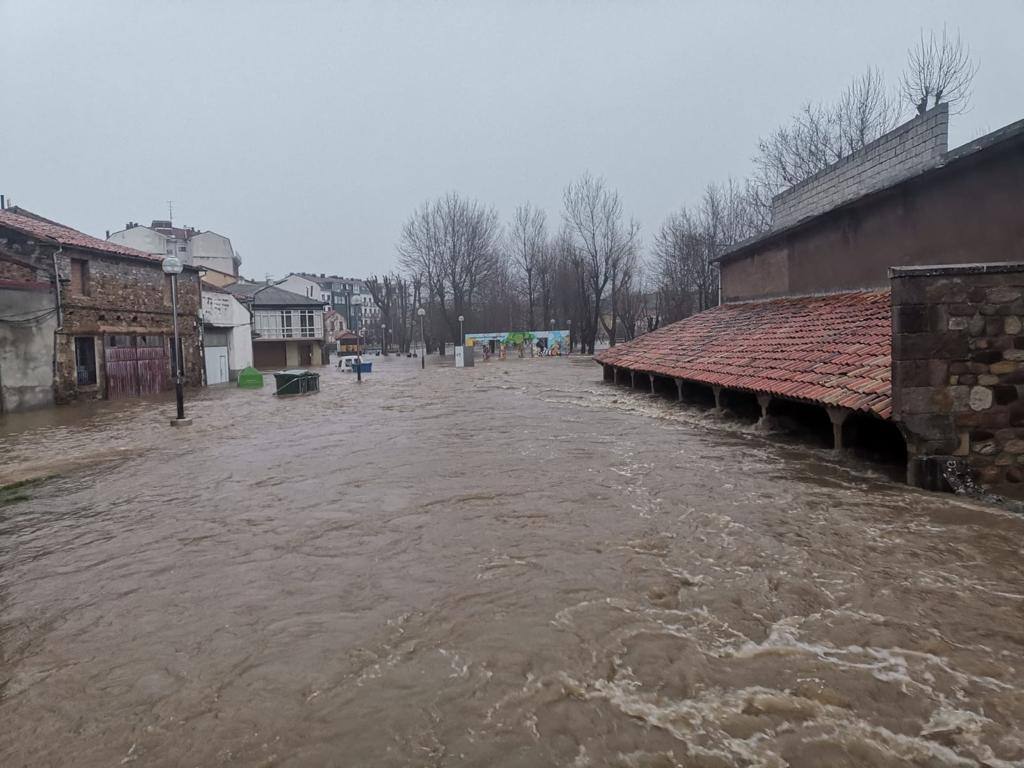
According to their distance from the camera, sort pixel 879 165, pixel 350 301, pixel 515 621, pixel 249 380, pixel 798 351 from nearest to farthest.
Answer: pixel 515 621 → pixel 798 351 → pixel 879 165 → pixel 249 380 → pixel 350 301

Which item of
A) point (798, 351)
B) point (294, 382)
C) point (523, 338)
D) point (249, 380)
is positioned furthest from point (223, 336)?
point (798, 351)

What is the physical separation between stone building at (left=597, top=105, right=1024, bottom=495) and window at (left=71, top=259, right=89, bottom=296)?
18.8m

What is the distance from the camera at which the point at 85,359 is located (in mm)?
21672

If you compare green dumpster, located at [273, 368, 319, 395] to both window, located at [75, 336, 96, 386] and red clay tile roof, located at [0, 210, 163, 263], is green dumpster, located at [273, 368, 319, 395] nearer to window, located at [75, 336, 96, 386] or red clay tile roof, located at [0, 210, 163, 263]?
window, located at [75, 336, 96, 386]

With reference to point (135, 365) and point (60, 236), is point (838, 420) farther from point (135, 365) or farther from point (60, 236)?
point (135, 365)

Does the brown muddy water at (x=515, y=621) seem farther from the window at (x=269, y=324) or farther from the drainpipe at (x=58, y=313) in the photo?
the window at (x=269, y=324)

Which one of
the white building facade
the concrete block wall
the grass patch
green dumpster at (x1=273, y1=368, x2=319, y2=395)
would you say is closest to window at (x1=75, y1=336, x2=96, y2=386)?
green dumpster at (x1=273, y1=368, x2=319, y2=395)

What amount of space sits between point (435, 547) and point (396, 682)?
7.28 feet

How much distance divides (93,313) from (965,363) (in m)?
24.8

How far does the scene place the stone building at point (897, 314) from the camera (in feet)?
22.2

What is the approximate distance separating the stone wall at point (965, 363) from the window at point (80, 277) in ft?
78.6

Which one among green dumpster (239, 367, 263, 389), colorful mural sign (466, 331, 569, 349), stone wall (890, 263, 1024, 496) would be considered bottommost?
green dumpster (239, 367, 263, 389)

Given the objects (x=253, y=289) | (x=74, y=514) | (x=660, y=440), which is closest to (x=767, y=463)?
(x=660, y=440)

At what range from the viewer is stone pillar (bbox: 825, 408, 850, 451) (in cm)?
862
